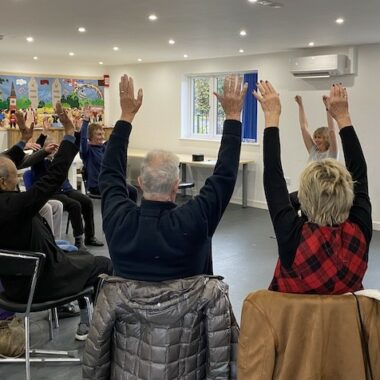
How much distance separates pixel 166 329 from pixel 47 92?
358 inches

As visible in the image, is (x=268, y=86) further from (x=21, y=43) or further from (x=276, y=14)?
(x=21, y=43)

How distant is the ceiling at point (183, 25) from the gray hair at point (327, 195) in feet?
10.0

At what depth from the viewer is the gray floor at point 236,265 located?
3051 millimetres

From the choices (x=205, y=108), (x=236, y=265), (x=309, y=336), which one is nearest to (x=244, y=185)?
(x=205, y=108)

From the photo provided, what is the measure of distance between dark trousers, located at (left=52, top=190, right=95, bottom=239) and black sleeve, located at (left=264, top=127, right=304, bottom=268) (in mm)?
4226

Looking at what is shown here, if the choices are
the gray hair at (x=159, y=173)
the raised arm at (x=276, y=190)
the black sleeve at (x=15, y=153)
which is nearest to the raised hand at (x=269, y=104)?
the raised arm at (x=276, y=190)

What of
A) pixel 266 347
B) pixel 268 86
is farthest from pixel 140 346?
pixel 268 86

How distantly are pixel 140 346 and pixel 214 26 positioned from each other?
4.44 m

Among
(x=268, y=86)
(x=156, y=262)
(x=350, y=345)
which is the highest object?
(x=268, y=86)

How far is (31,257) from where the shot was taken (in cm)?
258

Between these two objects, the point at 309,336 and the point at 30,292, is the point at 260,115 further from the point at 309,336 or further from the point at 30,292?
the point at 309,336

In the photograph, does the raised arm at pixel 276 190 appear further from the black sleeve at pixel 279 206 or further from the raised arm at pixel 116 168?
the raised arm at pixel 116 168

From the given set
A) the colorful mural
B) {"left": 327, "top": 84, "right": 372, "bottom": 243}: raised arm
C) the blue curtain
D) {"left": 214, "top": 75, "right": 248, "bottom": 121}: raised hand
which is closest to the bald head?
{"left": 214, "top": 75, "right": 248, "bottom": 121}: raised hand

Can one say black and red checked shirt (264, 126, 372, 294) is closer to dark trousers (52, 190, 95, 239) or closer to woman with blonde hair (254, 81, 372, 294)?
woman with blonde hair (254, 81, 372, 294)
